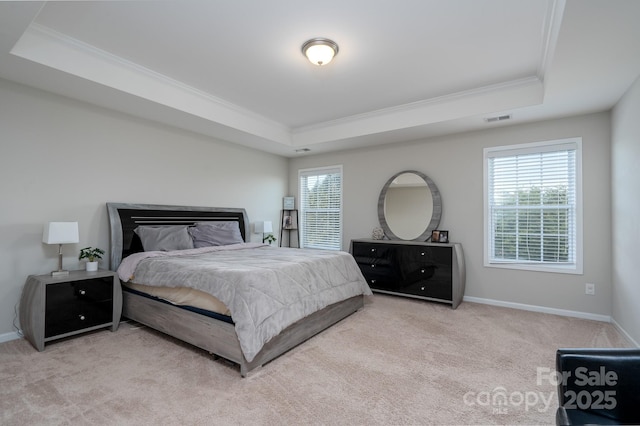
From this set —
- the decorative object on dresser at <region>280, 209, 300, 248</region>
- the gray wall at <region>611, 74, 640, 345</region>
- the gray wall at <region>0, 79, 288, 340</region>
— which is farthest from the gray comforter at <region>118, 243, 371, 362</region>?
the gray wall at <region>611, 74, 640, 345</region>

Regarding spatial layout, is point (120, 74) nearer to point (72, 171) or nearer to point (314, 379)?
point (72, 171)

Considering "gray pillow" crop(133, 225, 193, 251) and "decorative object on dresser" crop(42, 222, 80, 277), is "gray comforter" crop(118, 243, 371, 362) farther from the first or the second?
"decorative object on dresser" crop(42, 222, 80, 277)

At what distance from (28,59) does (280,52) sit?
206 cm

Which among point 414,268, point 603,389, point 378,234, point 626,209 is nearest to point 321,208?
point 378,234

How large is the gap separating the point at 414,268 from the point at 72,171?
4.31 metres

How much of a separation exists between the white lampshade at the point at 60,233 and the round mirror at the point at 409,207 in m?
3.99

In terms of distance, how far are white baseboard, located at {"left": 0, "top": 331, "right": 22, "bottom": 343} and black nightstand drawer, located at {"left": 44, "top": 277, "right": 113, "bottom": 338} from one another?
534 millimetres

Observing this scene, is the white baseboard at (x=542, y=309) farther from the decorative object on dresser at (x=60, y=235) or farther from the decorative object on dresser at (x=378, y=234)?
the decorative object on dresser at (x=60, y=235)

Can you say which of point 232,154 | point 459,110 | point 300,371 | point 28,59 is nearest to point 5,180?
point 28,59

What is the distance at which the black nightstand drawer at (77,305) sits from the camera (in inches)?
110

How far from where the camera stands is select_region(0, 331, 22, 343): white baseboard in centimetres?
290

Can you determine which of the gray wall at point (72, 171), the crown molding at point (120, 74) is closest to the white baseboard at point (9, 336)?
the gray wall at point (72, 171)

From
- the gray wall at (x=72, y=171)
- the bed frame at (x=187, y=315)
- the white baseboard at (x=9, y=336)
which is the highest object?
the gray wall at (x=72, y=171)

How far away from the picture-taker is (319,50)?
277 cm
